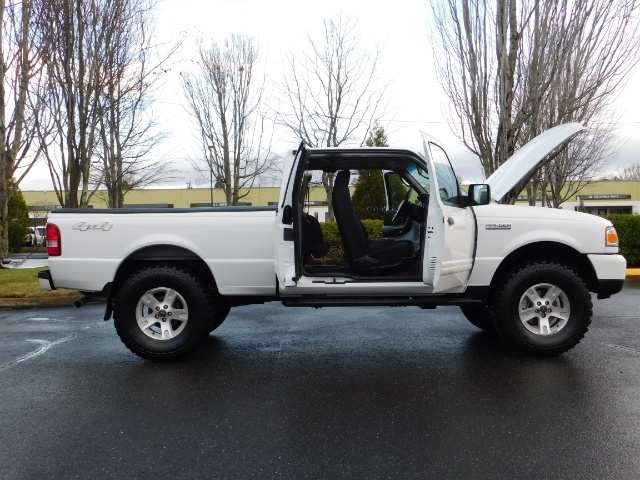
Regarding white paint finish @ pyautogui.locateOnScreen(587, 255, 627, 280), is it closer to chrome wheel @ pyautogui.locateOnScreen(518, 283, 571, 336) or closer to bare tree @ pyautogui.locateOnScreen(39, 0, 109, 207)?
chrome wheel @ pyautogui.locateOnScreen(518, 283, 571, 336)

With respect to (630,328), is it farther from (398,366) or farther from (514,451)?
(514,451)

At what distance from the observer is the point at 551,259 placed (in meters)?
5.26

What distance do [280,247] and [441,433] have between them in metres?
2.19

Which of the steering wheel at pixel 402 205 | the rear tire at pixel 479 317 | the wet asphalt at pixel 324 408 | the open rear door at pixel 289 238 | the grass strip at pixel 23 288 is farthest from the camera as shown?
the grass strip at pixel 23 288

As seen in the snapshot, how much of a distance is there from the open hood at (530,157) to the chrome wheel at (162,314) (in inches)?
132

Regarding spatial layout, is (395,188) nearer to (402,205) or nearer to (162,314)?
(402,205)

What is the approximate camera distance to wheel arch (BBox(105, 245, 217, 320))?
5191mm

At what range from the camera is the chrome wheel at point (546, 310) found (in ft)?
16.6

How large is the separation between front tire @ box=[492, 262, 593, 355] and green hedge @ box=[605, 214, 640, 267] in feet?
30.6

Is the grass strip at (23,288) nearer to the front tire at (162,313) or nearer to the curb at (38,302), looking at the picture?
the curb at (38,302)

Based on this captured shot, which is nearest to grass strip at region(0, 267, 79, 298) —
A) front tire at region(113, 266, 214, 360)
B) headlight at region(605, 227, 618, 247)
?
front tire at region(113, 266, 214, 360)

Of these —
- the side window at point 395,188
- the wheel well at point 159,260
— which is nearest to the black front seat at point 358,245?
the side window at point 395,188

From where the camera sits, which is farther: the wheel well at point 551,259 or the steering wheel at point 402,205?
the steering wheel at point 402,205

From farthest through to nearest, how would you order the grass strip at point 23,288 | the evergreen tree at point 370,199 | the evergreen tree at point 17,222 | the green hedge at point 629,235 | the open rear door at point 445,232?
1. the evergreen tree at point 17,222
2. the evergreen tree at point 370,199
3. the green hedge at point 629,235
4. the grass strip at point 23,288
5. the open rear door at point 445,232
